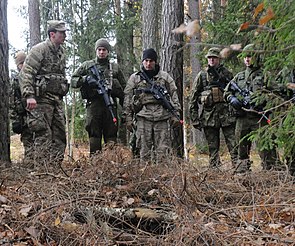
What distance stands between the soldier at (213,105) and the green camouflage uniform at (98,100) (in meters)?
1.36

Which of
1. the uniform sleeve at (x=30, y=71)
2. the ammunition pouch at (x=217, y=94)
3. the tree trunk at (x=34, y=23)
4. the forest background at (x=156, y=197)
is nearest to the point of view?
the forest background at (x=156, y=197)

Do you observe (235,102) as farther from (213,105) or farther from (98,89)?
(98,89)

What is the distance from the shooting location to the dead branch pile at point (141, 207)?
302 centimetres

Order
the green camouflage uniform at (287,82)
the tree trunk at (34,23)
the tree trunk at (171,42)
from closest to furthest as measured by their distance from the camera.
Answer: the green camouflage uniform at (287,82) → the tree trunk at (171,42) → the tree trunk at (34,23)

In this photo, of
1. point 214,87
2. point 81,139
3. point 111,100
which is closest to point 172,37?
point 214,87

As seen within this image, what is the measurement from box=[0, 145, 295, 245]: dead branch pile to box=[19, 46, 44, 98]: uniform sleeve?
1.45 metres

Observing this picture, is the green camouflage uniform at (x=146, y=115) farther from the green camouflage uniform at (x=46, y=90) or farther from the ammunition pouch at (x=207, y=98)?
the green camouflage uniform at (x=46, y=90)

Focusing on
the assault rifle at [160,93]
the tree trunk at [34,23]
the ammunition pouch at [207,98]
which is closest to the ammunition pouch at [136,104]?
the assault rifle at [160,93]

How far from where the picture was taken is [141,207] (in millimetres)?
3809

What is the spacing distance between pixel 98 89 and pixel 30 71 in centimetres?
106

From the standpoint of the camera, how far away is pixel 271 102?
4855 mm

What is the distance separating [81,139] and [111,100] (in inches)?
442

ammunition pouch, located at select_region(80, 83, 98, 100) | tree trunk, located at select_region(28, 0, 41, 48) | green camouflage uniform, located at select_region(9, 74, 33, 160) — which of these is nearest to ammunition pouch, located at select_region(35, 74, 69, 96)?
ammunition pouch, located at select_region(80, 83, 98, 100)

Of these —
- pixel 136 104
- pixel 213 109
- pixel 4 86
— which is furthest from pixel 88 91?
pixel 213 109
